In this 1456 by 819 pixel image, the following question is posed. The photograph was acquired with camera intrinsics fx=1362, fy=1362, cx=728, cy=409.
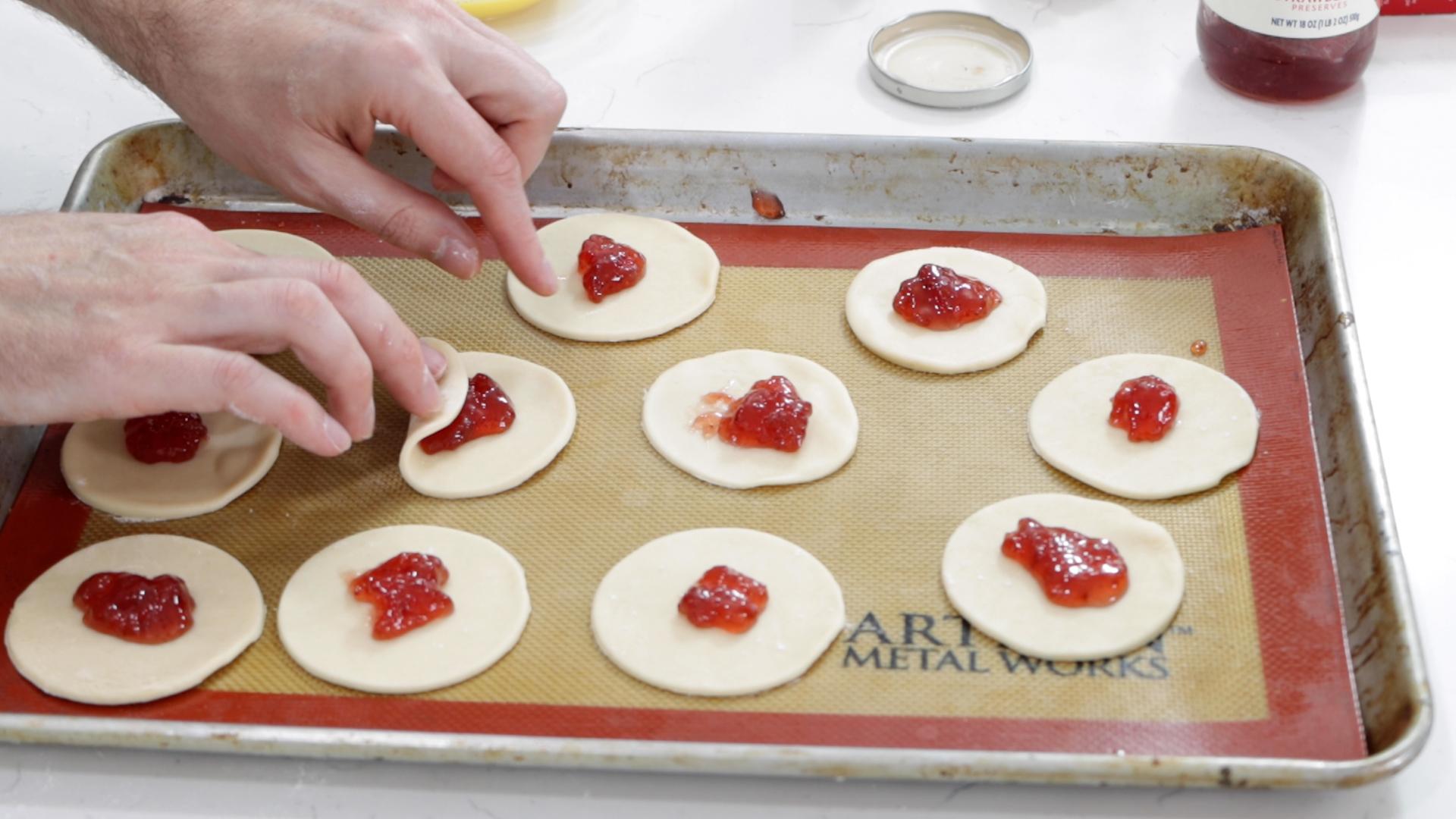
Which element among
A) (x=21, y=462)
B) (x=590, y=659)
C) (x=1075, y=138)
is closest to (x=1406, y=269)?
(x=1075, y=138)

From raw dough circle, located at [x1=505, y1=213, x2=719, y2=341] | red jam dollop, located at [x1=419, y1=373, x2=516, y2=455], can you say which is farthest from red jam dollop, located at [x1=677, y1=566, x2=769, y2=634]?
raw dough circle, located at [x1=505, y1=213, x2=719, y2=341]

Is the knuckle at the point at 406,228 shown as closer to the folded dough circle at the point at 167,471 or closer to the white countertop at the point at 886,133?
the folded dough circle at the point at 167,471

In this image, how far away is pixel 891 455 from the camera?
232 cm

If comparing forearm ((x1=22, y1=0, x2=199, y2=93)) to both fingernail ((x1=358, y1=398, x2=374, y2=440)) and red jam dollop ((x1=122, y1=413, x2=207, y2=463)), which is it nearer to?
red jam dollop ((x1=122, y1=413, x2=207, y2=463))

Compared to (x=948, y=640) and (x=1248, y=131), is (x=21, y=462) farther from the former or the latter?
(x=1248, y=131)

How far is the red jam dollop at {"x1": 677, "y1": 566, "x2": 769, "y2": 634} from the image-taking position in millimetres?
2016

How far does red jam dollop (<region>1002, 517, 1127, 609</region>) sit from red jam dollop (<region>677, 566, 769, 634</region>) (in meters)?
0.40

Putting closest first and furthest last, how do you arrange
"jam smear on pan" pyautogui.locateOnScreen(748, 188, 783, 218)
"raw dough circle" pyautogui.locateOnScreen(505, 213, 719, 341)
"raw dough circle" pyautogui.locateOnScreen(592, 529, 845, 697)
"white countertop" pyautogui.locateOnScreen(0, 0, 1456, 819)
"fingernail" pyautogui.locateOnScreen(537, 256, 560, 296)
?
"white countertop" pyautogui.locateOnScreen(0, 0, 1456, 819)
"raw dough circle" pyautogui.locateOnScreen(592, 529, 845, 697)
"fingernail" pyautogui.locateOnScreen(537, 256, 560, 296)
"raw dough circle" pyautogui.locateOnScreen(505, 213, 719, 341)
"jam smear on pan" pyautogui.locateOnScreen(748, 188, 783, 218)

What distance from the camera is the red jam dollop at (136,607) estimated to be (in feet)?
6.63

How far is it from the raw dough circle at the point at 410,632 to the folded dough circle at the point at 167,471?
0.24 meters

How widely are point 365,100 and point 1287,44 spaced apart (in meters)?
2.00

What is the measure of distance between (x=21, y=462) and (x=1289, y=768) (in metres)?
2.04

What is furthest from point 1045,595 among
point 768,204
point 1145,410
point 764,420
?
point 768,204

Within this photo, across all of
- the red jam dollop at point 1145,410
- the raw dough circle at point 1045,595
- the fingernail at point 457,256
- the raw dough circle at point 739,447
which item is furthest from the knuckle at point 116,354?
the red jam dollop at point 1145,410
